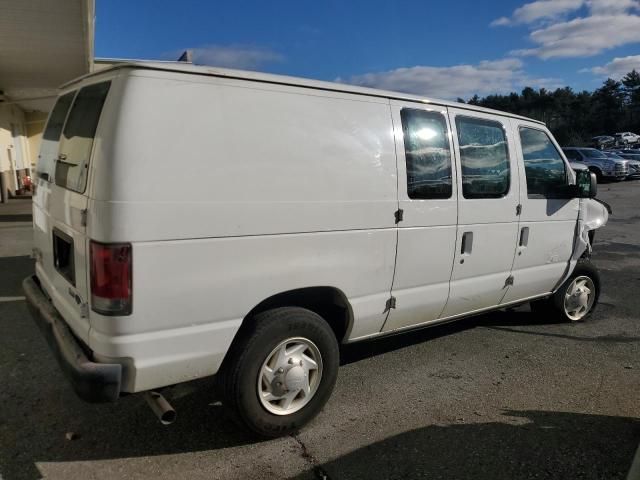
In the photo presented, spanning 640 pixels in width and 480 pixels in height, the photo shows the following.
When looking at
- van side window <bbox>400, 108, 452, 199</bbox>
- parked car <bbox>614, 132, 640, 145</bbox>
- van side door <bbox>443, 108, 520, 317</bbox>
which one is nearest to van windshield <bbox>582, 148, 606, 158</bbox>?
van side door <bbox>443, 108, 520, 317</bbox>

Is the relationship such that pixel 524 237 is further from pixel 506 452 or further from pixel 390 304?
pixel 506 452

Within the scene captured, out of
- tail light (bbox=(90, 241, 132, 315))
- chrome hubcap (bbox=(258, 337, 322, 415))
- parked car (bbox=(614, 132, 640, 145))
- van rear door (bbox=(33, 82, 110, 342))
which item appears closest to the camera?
tail light (bbox=(90, 241, 132, 315))

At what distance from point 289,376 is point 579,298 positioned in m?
3.88

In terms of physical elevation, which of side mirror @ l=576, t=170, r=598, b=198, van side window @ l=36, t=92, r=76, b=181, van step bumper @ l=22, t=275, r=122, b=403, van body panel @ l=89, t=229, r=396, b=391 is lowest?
van step bumper @ l=22, t=275, r=122, b=403

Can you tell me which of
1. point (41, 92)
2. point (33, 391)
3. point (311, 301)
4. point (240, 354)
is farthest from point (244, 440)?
point (41, 92)

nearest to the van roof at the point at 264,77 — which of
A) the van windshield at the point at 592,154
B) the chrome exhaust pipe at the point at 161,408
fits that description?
the chrome exhaust pipe at the point at 161,408

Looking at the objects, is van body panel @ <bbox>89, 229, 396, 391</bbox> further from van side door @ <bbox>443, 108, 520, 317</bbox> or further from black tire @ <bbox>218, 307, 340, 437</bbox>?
van side door @ <bbox>443, 108, 520, 317</bbox>

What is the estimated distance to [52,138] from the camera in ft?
12.1

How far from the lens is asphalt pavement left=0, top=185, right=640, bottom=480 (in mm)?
2938

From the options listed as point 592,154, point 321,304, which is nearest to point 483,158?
point 321,304

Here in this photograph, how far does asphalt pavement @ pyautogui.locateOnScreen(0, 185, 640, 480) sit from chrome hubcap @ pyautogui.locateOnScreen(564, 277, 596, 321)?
1.69 ft

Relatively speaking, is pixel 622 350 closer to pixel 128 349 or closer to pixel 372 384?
pixel 372 384

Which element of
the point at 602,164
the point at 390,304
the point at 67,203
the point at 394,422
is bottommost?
the point at 394,422

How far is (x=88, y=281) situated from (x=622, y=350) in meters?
4.66
